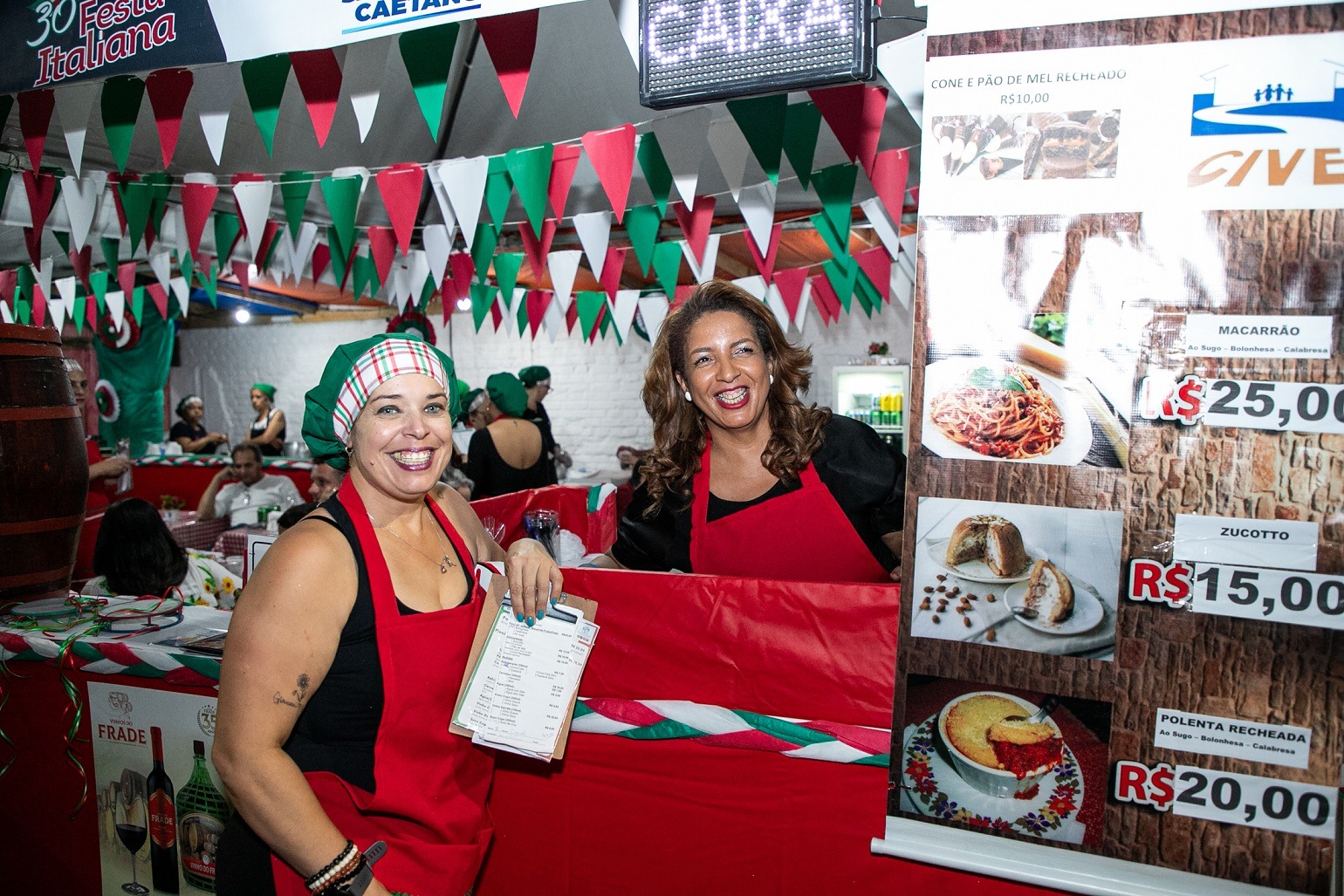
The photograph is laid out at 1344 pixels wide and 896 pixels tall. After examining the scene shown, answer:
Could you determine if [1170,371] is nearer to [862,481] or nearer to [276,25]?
[862,481]

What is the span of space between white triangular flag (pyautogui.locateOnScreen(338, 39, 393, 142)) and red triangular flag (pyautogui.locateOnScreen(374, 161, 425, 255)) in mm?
813


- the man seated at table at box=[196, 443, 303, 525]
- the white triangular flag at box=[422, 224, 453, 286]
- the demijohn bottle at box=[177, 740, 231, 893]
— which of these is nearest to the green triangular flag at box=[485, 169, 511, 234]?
the white triangular flag at box=[422, 224, 453, 286]

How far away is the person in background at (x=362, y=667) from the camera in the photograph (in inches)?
48.3

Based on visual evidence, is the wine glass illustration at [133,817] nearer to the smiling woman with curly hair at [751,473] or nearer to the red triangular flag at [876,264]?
the smiling woman with curly hair at [751,473]

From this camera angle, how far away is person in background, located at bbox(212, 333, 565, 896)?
1226 mm

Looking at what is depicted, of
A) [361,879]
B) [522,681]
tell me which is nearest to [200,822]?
[361,879]

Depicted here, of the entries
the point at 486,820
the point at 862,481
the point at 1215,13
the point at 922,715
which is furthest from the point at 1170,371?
the point at 486,820

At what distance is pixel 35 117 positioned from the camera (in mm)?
2877

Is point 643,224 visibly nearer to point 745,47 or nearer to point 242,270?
point 745,47

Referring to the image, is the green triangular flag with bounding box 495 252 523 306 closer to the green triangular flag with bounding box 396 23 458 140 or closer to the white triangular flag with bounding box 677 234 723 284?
the white triangular flag with bounding box 677 234 723 284

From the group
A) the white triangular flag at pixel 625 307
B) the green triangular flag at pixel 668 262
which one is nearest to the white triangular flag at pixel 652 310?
the white triangular flag at pixel 625 307

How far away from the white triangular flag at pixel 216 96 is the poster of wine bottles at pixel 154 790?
68.7 inches

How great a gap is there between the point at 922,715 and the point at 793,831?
1.47ft

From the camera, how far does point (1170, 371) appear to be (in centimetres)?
115
